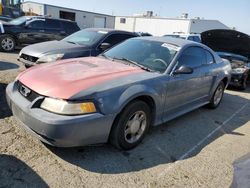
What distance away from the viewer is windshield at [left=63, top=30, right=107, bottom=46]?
278 inches

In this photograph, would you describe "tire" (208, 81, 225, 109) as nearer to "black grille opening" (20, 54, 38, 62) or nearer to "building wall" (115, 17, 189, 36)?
"black grille opening" (20, 54, 38, 62)

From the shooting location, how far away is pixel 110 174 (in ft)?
9.96

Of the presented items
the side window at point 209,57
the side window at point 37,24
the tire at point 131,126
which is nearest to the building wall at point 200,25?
the side window at point 37,24

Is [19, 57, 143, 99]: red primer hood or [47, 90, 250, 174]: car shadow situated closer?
[19, 57, 143, 99]: red primer hood

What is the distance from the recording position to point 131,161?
132 inches

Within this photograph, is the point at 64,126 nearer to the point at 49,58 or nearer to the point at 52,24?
the point at 49,58

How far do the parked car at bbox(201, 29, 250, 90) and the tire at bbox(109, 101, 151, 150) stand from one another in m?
5.51

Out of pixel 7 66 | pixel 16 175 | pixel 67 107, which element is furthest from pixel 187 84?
pixel 7 66

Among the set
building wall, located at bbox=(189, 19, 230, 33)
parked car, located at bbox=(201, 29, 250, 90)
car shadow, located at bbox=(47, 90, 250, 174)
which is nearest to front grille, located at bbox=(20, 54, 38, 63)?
car shadow, located at bbox=(47, 90, 250, 174)

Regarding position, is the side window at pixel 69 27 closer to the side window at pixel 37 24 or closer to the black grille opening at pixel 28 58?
the side window at pixel 37 24

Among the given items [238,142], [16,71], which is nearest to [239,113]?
[238,142]

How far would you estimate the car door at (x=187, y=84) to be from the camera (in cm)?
408

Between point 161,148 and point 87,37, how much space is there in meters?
4.58

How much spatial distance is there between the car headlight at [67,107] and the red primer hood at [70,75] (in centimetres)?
7
